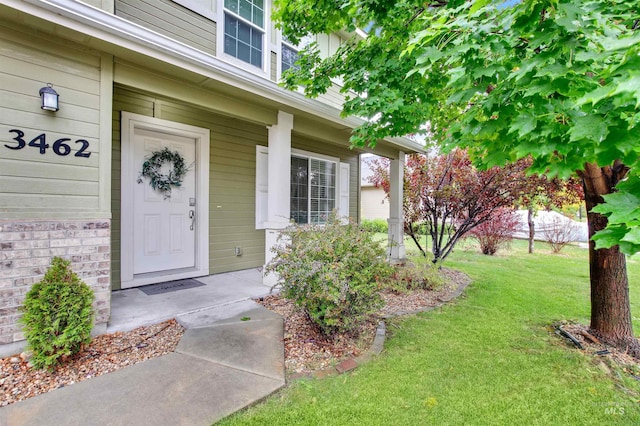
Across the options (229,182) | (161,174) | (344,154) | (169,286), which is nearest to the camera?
(169,286)

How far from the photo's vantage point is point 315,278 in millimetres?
2709

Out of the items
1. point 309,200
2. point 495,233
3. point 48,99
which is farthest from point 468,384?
point 495,233

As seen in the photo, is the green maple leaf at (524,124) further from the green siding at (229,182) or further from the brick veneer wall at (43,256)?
the green siding at (229,182)

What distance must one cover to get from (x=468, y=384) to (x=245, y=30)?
528 centimetres

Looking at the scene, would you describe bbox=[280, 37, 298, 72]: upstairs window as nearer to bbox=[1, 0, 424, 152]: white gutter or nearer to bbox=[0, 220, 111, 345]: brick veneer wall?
bbox=[1, 0, 424, 152]: white gutter

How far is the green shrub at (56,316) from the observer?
2229 millimetres

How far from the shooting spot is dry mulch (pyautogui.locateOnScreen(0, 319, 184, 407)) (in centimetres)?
211

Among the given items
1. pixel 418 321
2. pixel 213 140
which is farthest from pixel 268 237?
pixel 418 321

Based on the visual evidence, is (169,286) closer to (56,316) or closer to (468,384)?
(56,316)

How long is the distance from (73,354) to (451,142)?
136 inches

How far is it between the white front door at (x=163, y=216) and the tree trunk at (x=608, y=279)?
4.96m

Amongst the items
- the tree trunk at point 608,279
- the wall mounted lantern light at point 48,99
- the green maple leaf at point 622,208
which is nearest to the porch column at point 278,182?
the wall mounted lantern light at point 48,99

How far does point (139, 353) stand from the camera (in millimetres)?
2590

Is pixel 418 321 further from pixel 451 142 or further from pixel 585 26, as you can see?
pixel 585 26
